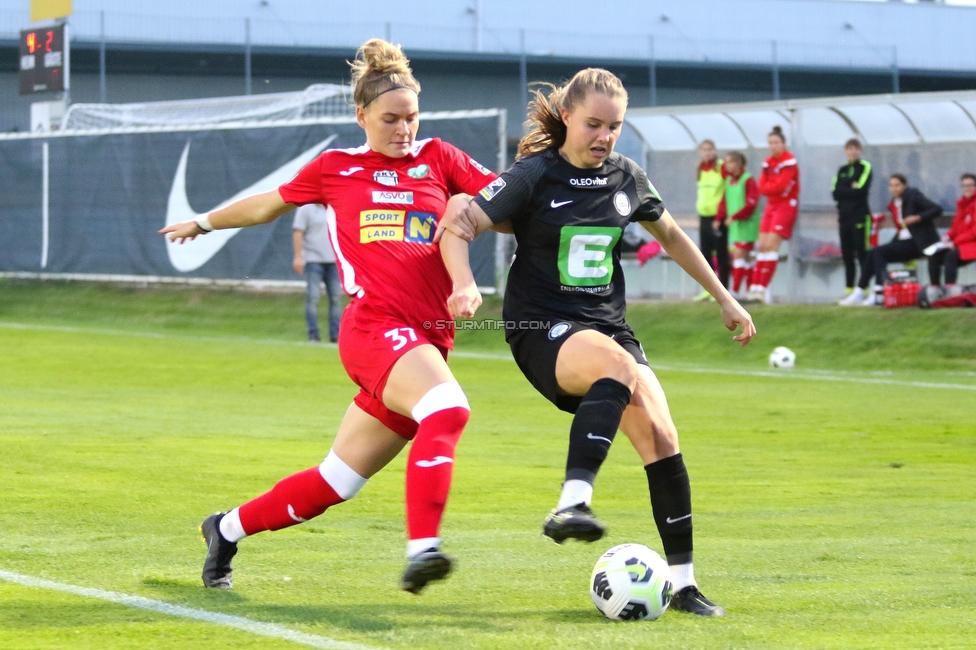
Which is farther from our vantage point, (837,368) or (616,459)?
(837,368)

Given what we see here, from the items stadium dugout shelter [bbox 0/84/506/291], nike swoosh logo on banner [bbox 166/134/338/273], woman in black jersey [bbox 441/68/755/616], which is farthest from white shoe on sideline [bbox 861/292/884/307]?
woman in black jersey [bbox 441/68/755/616]

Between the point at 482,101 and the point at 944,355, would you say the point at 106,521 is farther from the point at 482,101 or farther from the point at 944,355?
the point at 482,101

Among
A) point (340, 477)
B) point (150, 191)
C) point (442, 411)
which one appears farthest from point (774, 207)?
point (442, 411)

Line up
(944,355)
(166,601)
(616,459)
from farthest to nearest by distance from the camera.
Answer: (944,355)
(616,459)
(166,601)

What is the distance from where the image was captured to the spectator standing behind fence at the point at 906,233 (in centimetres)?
1738

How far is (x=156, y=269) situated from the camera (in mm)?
23203

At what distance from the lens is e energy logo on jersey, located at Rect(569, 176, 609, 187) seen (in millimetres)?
5082

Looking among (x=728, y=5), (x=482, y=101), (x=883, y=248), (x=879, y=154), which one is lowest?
(x=883, y=248)

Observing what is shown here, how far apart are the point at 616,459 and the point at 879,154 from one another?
38.1ft

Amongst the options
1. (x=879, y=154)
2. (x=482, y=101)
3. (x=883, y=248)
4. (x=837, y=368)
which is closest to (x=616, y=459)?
(x=837, y=368)

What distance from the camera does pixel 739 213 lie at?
61.3ft

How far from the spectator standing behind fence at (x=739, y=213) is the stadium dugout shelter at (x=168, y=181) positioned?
3.19 m

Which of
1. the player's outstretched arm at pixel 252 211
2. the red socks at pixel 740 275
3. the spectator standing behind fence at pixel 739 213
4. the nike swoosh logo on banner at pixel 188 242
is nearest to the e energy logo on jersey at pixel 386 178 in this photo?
the player's outstretched arm at pixel 252 211

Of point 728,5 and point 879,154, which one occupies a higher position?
point 728,5
